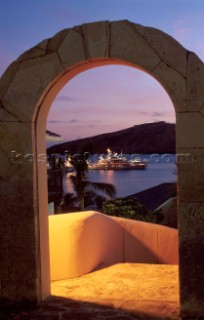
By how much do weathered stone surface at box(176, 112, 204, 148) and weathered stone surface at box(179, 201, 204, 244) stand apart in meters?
0.69

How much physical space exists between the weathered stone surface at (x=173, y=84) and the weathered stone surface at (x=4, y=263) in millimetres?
2797

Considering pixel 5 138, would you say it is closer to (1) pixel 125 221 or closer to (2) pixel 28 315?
(2) pixel 28 315

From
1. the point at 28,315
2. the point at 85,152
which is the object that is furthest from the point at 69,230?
the point at 85,152

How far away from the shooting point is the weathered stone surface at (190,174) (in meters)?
4.61

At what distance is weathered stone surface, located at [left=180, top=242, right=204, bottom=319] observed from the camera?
15.3 ft

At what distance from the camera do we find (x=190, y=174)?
4648mm

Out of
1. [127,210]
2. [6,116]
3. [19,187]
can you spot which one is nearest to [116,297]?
[19,187]

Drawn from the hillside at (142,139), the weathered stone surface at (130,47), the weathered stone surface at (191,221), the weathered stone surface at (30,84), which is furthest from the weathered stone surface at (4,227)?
the hillside at (142,139)

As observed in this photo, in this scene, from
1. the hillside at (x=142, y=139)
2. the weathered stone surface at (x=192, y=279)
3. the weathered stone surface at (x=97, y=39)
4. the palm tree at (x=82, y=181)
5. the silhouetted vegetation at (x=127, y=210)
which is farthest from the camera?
the hillside at (x=142, y=139)

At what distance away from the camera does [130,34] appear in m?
4.77

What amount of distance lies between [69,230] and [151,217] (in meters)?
9.63

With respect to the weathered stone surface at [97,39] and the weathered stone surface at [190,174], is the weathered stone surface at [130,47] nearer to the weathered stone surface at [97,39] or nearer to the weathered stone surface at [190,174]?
the weathered stone surface at [97,39]

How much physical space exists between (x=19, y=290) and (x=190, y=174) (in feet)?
8.62

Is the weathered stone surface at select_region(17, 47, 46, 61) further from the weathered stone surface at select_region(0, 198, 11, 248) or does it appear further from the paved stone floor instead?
the paved stone floor
